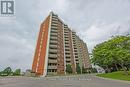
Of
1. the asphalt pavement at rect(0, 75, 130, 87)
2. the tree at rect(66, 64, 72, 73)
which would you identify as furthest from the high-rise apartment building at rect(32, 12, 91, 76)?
the asphalt pavement at rect(0, 75, 130, 87)

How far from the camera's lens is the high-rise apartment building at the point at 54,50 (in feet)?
293

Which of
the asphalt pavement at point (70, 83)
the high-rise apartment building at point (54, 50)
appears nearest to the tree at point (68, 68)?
the high-rise apartment building at point (54, 50)

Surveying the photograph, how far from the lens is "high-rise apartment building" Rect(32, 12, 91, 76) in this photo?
8925 cm

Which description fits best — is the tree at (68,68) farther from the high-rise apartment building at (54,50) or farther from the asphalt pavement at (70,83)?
the asphalt pavement at (70,83)

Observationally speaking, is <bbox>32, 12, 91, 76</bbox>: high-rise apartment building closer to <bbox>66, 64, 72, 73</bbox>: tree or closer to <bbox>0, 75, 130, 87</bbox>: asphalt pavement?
<bbox>66, 64, 72, 73</bbox>: tree

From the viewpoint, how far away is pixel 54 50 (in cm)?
9450

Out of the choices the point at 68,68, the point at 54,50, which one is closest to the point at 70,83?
the point at 54,50

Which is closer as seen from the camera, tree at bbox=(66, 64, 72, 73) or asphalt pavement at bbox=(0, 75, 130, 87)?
asphalt pavement at bbox=(0, 75, 130, 87)

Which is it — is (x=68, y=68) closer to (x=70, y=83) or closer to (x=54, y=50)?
(x=54, y=50)

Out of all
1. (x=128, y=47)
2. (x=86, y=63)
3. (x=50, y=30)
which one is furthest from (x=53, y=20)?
(x=128, y=47)

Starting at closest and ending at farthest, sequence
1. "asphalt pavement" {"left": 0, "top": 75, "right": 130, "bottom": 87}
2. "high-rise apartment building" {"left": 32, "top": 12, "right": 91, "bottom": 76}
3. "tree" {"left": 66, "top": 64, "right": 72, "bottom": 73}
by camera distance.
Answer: "asphalt pavement" {"left": 0, "top": 75, "right": 130, "bottom": 87}, "high-rise apartment building" {"left": 32, "top": 12, "right": 91, "bottom": 76}, "tree" {"left": 66, "top": 64, "right": 72, "bottom": 73}

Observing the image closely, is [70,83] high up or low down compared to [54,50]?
down

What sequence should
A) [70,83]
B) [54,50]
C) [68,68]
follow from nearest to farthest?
[70,83] → [54,50] → [68,68]

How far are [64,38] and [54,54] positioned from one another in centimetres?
1978
